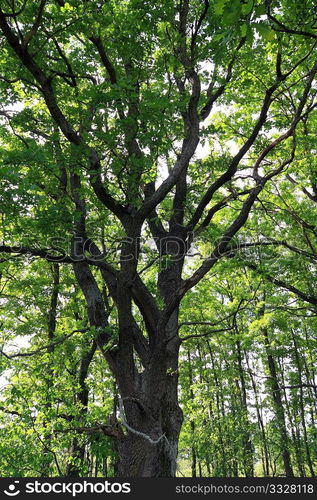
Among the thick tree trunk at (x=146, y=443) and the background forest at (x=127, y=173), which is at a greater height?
the background forest at (x=127, y=173)

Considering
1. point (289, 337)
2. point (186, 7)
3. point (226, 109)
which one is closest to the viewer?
point (186, 7)

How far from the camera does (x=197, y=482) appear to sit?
5500 mm

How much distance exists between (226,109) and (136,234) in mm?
7425

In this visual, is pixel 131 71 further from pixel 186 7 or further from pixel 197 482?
pixel 197 482

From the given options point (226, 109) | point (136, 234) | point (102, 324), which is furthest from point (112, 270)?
point (226, 109)
